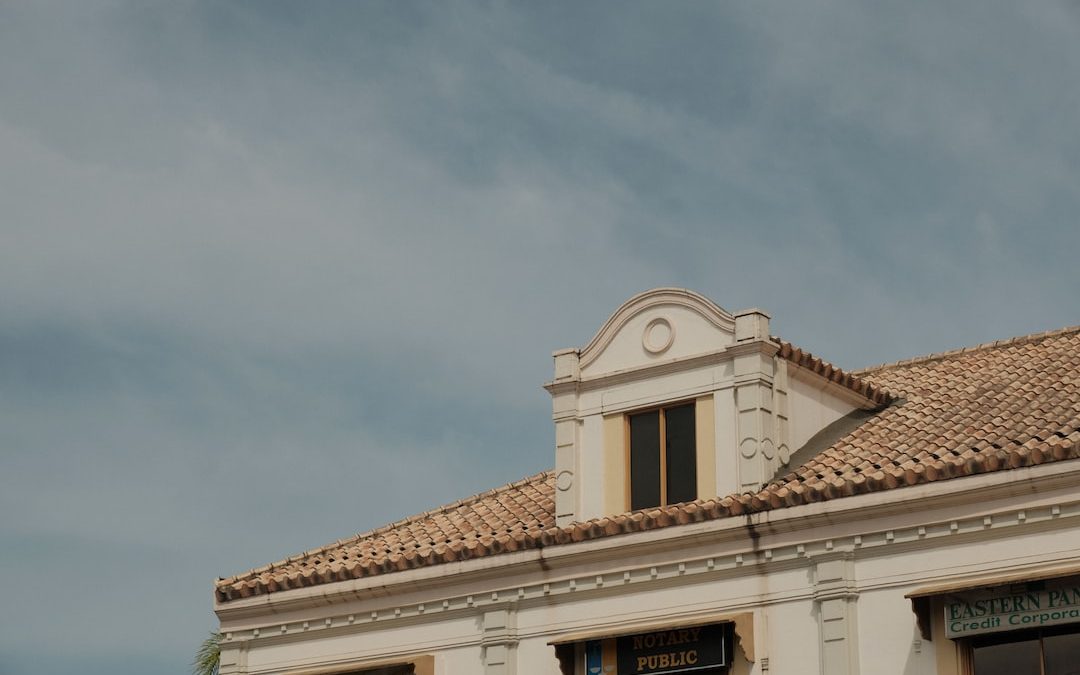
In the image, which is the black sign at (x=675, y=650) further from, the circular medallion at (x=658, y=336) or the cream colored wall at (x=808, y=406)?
the circular medallion at (x=658, y=336)

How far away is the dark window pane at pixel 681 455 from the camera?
2450 centimetres

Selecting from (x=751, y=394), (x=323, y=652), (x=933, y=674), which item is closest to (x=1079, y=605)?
(x=933, y=674)

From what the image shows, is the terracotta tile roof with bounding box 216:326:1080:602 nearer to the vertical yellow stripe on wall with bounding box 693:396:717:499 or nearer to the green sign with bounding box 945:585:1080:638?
the vertical yellow stripe on wall with bounding box 693:396:717:499

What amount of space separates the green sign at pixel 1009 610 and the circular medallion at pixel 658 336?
232 inches

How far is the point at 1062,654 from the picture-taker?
20.5 meters

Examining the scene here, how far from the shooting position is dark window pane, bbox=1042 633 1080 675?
20344 mm

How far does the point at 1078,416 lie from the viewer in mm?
22141

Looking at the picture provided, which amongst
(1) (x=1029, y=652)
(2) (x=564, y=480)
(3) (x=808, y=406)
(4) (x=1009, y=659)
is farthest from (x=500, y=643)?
(1) (x=1029, y=652)

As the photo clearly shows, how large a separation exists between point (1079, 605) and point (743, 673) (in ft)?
14.4

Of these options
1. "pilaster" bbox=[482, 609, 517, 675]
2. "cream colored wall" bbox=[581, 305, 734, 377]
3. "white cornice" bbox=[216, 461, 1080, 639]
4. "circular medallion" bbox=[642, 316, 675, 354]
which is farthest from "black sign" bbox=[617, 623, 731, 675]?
"circular medallion" bbox=[642, 316, 675, 354]

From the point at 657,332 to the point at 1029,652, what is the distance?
7.14 metres

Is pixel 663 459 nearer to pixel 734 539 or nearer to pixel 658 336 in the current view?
pixel 658 336

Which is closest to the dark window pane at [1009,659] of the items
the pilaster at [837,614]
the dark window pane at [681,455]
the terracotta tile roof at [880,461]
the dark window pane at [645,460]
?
the pilaster at [837,614]

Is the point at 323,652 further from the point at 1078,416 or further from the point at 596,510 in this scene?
the point at 1078,416
